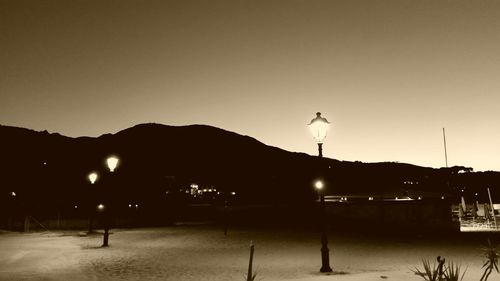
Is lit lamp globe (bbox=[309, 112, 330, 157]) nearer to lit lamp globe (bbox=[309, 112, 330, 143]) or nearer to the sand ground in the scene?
lit lamp globe (bbox=[309, 112, 330, 143])

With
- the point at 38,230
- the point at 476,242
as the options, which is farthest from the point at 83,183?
the point at 476,242

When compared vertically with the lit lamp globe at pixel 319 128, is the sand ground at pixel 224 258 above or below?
below

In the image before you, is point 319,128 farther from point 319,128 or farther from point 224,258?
point 224,258

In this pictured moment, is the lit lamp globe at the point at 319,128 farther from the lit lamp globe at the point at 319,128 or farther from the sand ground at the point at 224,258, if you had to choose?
the sand ground at the point at 224,258

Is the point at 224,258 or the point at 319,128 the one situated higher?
the point at 319,128

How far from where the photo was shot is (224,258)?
59.6ft

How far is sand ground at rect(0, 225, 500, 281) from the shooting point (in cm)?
1393

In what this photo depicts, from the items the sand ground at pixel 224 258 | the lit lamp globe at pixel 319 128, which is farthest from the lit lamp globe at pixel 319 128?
the sand ground at pixel 224 258

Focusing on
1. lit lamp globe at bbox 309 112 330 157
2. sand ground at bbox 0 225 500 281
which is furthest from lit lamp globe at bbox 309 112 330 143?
sand ground at bbox 0 225 500 281

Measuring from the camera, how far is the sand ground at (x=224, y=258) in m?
13.9

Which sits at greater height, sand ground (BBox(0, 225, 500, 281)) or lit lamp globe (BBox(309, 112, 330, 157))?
lit lamp globe (BBox(309, 112, 330, 157))

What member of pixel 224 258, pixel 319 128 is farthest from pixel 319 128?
pixel 224 258

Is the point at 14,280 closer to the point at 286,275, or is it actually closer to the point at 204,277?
the point at 204,277

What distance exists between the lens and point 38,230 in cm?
3500
